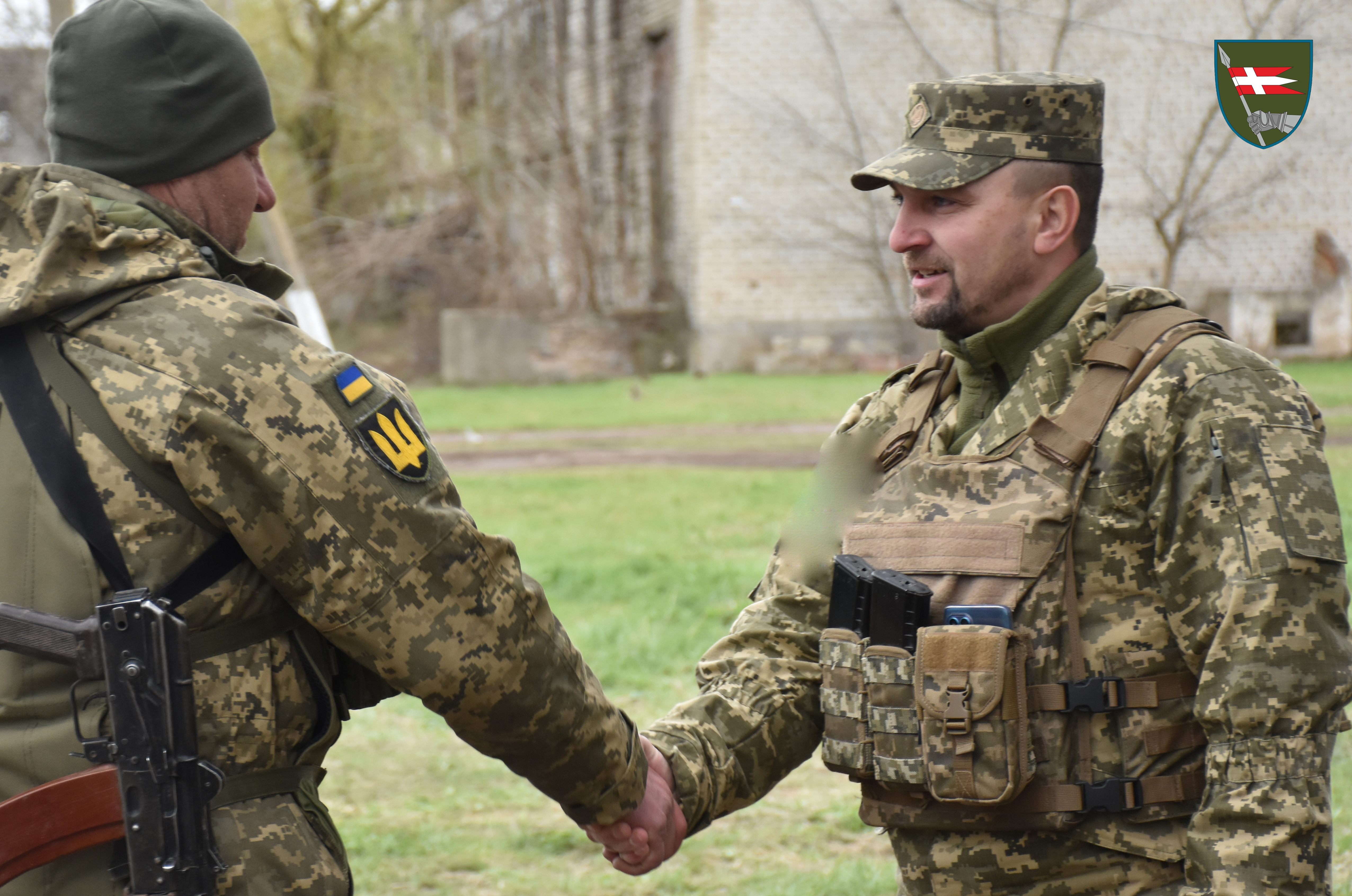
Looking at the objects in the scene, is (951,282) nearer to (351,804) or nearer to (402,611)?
(402,611)

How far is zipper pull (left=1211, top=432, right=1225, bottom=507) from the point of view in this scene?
2281 mm

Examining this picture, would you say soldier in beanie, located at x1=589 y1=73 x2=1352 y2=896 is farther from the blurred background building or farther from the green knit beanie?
the blurred background building

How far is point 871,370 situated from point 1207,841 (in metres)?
20.8

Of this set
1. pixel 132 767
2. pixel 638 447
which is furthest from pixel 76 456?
pixel 638 447

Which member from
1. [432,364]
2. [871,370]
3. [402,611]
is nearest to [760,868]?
[402,611]

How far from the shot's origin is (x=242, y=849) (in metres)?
2.16

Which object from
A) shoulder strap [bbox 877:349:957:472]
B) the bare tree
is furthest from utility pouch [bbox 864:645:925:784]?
the bare tree

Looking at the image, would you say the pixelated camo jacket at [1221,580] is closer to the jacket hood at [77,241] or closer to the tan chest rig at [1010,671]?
the tan chest rig at [1010,671]

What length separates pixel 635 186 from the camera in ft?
81.7

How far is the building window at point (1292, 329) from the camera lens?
22.9 m

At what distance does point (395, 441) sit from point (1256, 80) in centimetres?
581

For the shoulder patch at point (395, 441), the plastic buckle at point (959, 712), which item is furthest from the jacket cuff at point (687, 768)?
the shoulder patch at point (395, 441)

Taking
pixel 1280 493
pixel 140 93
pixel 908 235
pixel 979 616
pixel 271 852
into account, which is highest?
pixel 140 93

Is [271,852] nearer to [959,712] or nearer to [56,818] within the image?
[56,818]
